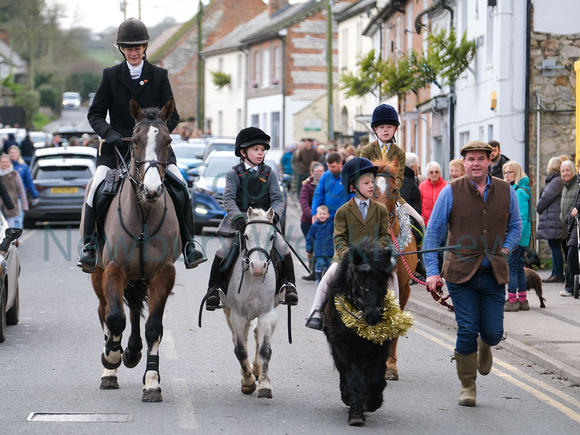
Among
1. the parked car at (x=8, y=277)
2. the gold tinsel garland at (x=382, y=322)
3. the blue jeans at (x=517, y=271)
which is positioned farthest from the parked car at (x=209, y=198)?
the gold tinsel garland at (x=382, y=322)

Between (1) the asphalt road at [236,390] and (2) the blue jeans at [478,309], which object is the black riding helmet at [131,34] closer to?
(1) the asphalt road at [236,390]

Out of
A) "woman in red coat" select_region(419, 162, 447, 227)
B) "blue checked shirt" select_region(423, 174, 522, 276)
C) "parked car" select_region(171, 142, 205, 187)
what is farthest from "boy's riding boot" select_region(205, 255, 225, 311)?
"parked car" select_region(171, 142, 205, 187)

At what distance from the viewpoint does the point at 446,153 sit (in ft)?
96.8

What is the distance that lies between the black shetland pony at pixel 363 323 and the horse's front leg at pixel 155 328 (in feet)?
5.09

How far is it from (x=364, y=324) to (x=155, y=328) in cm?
197

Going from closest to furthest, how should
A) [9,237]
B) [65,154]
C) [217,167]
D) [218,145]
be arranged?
[9,237], [217,167], [65,154], [218,145]

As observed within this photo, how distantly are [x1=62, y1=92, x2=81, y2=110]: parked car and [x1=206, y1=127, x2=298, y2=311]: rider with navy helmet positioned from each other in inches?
3772

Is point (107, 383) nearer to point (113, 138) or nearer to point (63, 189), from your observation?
point (113, 138)

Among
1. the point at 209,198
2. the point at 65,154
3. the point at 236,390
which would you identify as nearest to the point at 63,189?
the point at 65,154

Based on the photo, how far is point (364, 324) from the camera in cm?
763

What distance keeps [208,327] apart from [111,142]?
14.2 ft

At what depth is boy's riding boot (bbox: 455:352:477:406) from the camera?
27.4ft

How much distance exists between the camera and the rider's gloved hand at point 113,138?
→ 29.3ft

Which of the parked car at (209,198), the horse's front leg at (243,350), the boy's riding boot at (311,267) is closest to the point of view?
the horse's front leg at (243,350)
